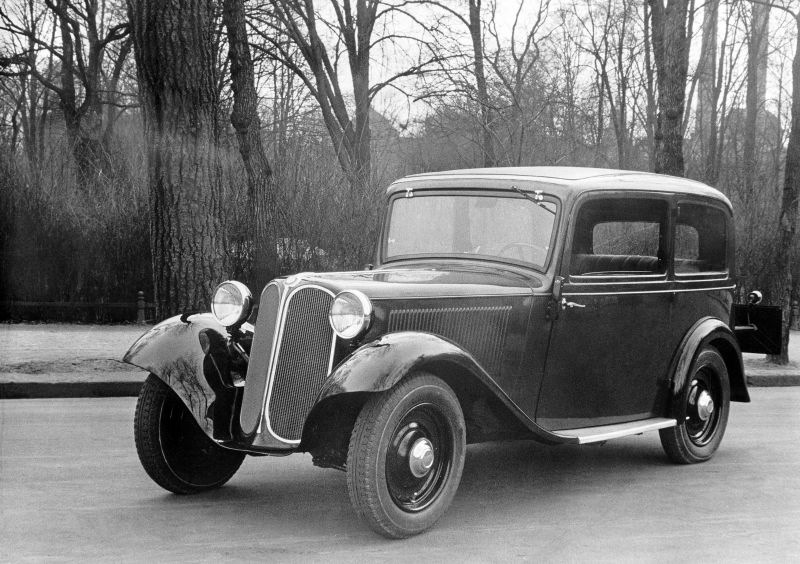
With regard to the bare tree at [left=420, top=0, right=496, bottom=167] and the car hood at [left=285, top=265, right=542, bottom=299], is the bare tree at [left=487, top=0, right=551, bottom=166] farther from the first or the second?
the car hood at [left=285, top=265, right=542, bottom=299]

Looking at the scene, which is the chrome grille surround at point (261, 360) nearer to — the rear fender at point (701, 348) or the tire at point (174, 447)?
the tire at point (174, 447)

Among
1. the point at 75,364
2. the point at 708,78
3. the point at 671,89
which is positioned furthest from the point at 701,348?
the point at 708,78

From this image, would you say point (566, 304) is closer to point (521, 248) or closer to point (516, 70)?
point (521, 248)

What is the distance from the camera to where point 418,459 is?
4.59 m

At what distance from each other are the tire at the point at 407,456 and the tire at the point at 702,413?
84.2 inches

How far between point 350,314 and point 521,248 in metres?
1.50

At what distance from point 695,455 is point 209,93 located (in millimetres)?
5539

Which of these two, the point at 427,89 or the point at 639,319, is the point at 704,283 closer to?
the point at 639,319

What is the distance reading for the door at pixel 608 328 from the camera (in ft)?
18.5

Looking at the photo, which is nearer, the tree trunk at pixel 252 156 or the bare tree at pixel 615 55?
the tree trunk at pixel 252 156

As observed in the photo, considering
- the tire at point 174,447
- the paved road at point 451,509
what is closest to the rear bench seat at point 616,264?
the paved road at point 451,509

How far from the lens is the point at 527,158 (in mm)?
24188

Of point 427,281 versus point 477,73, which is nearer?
point 427,281

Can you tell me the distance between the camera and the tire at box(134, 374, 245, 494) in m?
5.20
